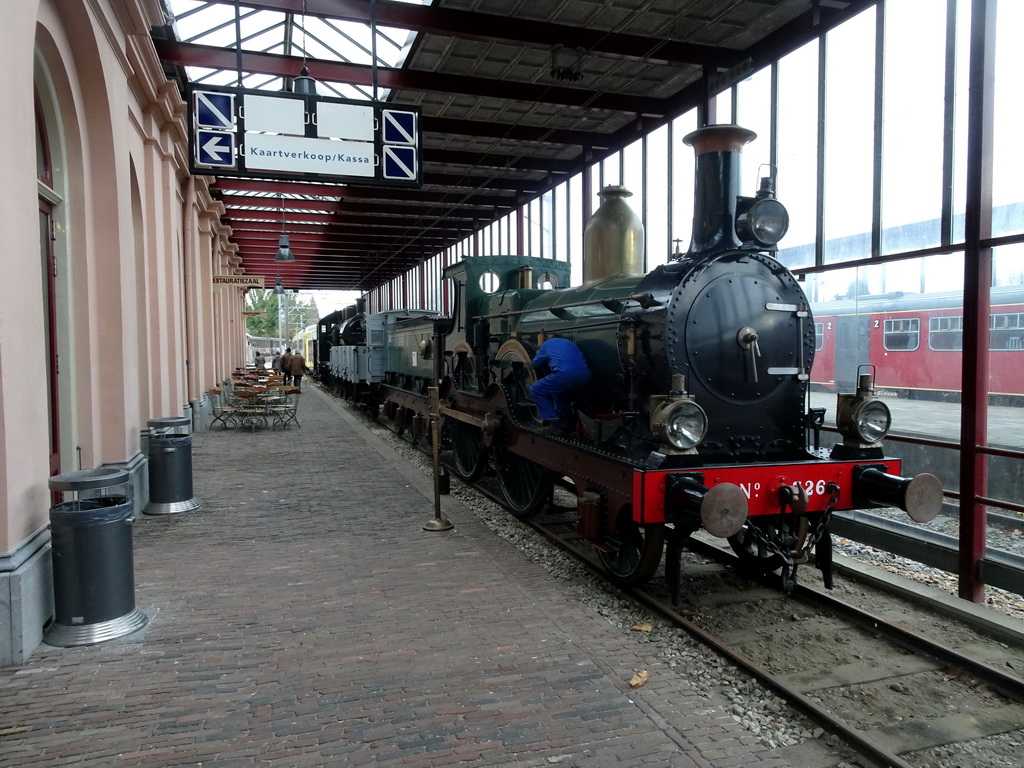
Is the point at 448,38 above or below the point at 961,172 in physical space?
above

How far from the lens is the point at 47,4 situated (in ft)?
17.3

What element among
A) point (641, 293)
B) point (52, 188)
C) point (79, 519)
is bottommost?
point (79, 519)

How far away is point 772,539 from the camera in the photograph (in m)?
4.66

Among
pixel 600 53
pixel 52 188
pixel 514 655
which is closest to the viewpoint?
pixel 514 655

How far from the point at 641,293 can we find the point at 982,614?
3.54 meters

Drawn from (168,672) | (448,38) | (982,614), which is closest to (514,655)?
(168,672)

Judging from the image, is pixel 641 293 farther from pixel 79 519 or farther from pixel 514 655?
pixel 79 519

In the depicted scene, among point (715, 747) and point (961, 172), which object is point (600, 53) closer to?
point (961, 172)

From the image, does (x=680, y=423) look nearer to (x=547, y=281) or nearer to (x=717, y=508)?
(x=717, y=508)

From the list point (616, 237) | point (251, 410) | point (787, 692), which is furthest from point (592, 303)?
point (251, 410)

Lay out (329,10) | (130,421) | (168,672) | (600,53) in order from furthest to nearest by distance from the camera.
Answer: (600,53)
(329,10)
(130,421)
(168,672)

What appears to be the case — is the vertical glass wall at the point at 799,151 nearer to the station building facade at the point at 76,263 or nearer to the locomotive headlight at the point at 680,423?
the locomotive headlight at the point at 680,423

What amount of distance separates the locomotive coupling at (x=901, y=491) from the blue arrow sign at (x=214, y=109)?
21.2 feet

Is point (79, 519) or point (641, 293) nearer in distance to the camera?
point (79, 519)
